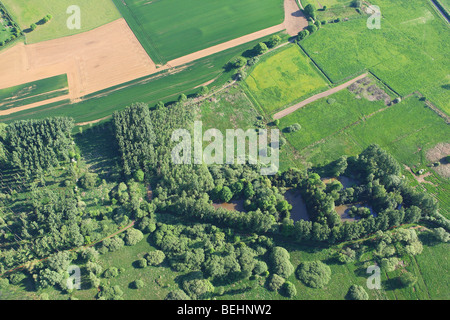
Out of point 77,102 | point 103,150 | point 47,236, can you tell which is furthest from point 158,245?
point 77,102

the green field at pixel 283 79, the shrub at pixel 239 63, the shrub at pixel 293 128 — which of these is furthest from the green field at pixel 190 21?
the shrub at pixel 293 128

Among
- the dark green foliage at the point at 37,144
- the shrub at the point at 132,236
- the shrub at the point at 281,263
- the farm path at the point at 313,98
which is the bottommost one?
the shrub at the point at 281,263

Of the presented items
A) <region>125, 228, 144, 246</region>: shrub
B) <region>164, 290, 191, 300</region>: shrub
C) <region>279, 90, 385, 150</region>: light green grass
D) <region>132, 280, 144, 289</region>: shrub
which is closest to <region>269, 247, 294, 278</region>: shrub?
<region>164, 290, 191, 300</region>: shrub

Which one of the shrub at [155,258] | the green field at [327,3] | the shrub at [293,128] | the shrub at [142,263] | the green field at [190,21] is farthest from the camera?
the green field at [327,3]

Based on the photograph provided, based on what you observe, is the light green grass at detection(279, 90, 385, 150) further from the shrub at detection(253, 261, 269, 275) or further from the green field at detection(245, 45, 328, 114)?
the shrub at detection(253, 261, 269, 275)

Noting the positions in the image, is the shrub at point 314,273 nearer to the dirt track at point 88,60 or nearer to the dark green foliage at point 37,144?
the dark green foliage at point 37,144

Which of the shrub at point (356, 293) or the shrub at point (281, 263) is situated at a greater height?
the shrub at point (281, 263)

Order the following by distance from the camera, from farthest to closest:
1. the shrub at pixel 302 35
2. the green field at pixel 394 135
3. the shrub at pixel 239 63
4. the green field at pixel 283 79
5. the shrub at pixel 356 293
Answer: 1. the shrub at pixel 302 35
2. the shrub at pixel 239 63
3. the green field at pixel 283 79
4. the green field at pixel 394 135
5. the shrub at pixel 356 293

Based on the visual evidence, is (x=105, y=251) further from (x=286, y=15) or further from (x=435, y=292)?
(x=286, y=15)
